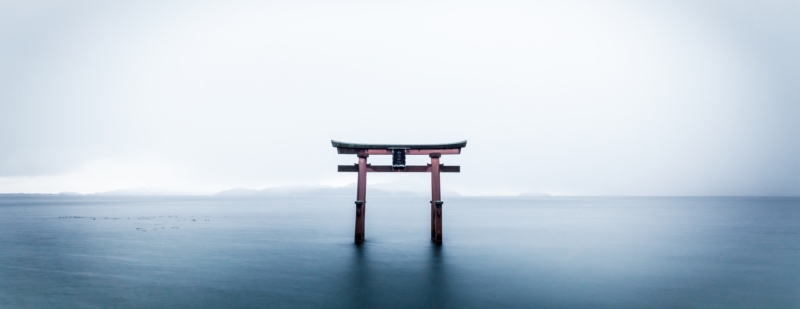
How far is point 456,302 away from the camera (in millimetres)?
11289

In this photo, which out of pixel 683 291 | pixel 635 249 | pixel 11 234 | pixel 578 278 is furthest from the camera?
pixel 11 234

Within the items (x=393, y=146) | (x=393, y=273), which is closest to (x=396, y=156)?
(x=393, y=146)

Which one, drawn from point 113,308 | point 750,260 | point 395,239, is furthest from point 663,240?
point 113,308

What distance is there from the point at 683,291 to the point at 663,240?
1668 cm

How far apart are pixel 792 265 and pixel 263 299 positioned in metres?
19.2

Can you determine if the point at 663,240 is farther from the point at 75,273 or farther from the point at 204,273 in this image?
the point at 75,273

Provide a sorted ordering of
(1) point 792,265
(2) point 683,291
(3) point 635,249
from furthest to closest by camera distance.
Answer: (3) point 635,249
(1) point 792,265
(2) point 683,291

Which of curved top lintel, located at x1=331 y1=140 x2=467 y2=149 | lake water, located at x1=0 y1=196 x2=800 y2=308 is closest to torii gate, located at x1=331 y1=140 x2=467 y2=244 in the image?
curved top lintel, located at x1=331 y1=140 x2=467 y2=149

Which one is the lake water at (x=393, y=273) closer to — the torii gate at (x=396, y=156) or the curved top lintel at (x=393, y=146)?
the torii gate at (x=396, y=156)

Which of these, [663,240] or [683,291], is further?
[663,240]

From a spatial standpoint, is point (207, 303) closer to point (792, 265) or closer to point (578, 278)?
point (578, 278)

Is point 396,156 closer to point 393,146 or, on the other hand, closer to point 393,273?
point 393,146

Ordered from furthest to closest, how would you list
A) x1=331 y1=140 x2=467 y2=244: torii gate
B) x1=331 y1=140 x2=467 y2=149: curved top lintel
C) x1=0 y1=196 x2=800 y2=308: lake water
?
x1=331 y1=140 x2=467 y2=244: torii gate
x1=331 y1=140 x2=467 y2=149: curved top lintel
x1=0 y1=196 x2=800 y2=308: lake water

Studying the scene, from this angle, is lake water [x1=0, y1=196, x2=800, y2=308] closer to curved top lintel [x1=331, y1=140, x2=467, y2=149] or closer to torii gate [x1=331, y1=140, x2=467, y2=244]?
torii gate [x1=331, y1=140, x2=467, y2=244]
